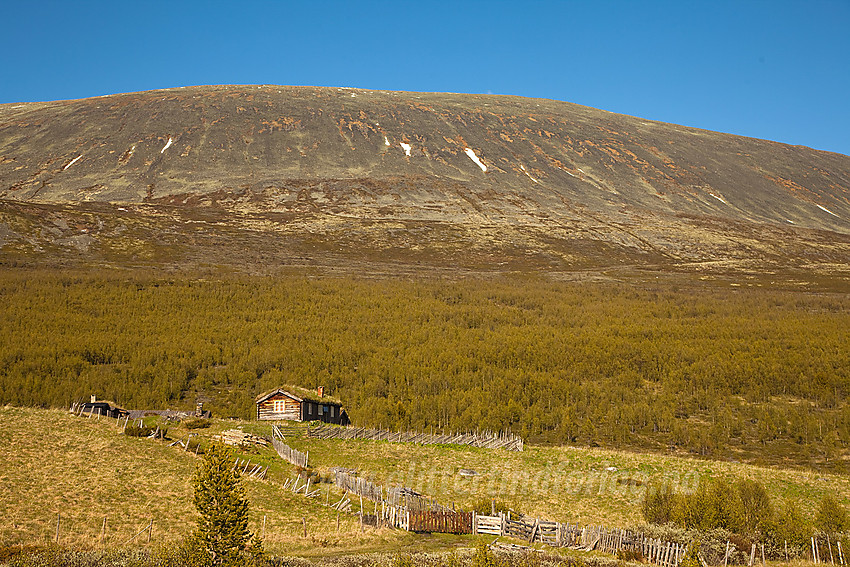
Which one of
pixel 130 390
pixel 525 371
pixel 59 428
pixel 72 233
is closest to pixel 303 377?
pixel 130 390

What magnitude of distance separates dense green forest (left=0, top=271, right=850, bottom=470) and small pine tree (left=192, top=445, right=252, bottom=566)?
40.1 metres

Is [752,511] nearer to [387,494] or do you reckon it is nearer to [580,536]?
[580,536]

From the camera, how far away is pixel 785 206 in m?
198

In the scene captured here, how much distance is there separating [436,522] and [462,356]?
49.7 m

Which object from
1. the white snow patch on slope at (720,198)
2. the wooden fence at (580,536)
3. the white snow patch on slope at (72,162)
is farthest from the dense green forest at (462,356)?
the white snow patch on slope at (720,198)

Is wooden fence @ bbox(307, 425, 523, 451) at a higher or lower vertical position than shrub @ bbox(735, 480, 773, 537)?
higher

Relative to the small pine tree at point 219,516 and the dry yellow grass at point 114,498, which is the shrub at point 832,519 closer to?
the dry yellow grass at point 114,498

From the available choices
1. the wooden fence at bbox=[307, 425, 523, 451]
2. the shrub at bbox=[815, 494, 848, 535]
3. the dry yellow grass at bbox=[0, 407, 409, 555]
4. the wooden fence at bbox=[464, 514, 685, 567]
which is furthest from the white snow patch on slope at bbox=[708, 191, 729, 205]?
the dry yellow grass at bbox=[0, 407, 409, 555]

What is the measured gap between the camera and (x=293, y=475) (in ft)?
110

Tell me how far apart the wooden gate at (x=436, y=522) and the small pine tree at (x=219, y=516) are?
368 inches

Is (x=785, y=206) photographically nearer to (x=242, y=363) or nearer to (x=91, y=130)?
(x=242, y=363)

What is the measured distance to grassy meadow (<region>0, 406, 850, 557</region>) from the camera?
24812 mm

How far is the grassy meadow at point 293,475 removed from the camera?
24.8 meters

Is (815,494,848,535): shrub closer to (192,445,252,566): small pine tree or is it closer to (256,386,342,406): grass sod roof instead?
(192,445,252,566): small pine tree
